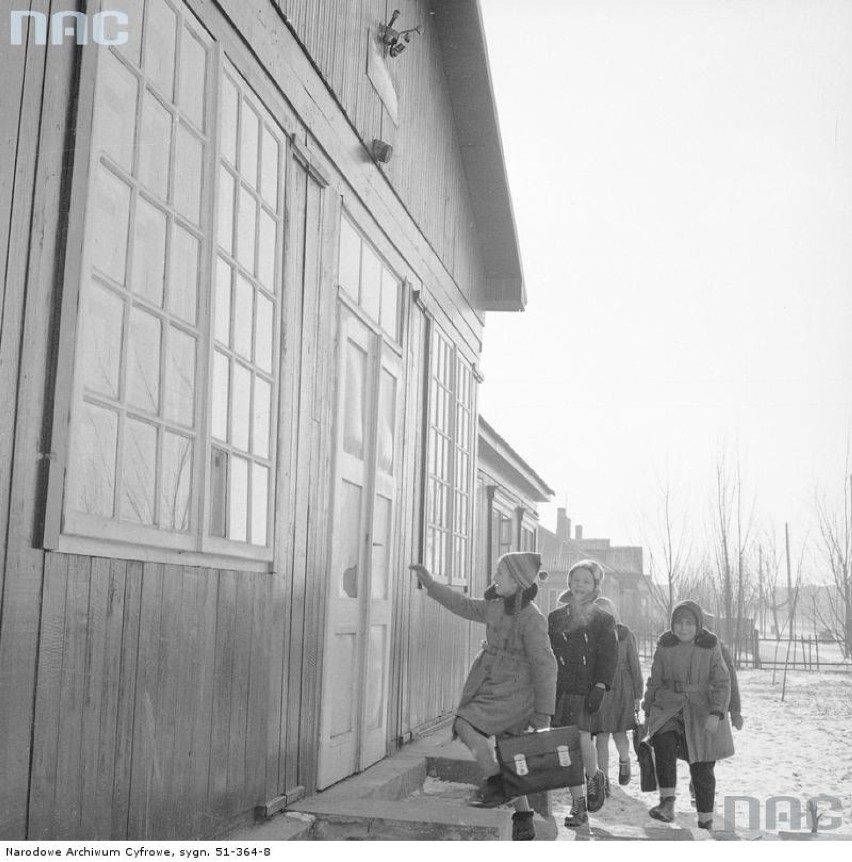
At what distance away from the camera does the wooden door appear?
6.48m

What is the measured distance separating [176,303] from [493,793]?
296 cm

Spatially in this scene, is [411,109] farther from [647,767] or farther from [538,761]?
[538,761]

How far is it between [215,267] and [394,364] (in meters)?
3.31

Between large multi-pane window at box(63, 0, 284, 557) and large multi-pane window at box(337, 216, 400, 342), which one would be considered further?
large multi-pane window at box(337, 216, 400, 342)

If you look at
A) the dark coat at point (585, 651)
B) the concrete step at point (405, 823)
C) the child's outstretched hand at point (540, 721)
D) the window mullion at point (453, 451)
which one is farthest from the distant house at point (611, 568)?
the concrete step at point (405, 823)

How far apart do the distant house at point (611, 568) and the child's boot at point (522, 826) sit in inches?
1408

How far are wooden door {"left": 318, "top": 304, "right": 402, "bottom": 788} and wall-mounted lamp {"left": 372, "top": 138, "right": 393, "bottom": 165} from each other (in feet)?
3.97

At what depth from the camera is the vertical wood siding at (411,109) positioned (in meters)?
6.61

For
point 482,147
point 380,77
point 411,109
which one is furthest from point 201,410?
point 482,147

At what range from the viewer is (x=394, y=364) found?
7.96m

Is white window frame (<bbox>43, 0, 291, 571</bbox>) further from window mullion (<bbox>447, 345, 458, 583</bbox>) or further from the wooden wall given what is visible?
window mullion (<bbox>447, 345, 458, 583</bbox>)

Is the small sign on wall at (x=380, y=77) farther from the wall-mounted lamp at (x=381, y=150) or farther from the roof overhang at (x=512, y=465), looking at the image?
the roof overhang at (x=512, y=465)

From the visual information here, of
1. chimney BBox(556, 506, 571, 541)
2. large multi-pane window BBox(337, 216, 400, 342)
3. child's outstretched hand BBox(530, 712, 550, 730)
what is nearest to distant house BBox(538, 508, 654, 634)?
chimney BBox(556, 506, 571, 541)

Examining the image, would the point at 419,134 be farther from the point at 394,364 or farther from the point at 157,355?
the point at 157,355
